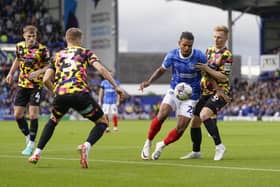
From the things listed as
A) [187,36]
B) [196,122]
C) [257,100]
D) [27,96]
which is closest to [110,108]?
[27,96]

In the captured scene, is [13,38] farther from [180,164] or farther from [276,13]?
[180,164]

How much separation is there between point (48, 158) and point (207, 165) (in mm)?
2931

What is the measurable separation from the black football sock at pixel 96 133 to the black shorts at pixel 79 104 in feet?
0.43

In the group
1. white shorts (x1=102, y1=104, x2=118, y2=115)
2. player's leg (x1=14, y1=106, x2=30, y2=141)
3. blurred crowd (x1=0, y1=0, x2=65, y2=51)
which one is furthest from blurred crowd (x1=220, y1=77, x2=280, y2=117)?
player's leg (x1=14, y1=106, x2=30, y2=141)

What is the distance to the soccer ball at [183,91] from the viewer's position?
39.6ft

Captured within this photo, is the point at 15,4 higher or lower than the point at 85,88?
higher

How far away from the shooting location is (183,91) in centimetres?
1208

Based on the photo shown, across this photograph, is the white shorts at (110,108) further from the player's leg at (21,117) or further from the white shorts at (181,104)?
the white shorts at (181,104)

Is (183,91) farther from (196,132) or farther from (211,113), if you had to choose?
(196,132)

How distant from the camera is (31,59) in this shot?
13867mm

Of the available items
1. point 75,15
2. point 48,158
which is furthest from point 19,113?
point 75,15

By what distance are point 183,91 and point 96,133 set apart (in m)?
2.05

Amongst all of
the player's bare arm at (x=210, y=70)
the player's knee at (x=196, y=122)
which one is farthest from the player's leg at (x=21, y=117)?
the player's bare arm at (x=210, y=70)

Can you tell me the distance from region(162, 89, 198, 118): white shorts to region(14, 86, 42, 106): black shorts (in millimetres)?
2870
